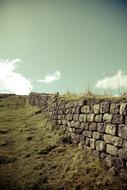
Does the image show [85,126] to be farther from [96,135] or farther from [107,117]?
[107,117]

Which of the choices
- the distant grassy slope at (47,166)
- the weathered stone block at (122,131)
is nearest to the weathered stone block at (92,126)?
the distant grassy slope at (47,166)

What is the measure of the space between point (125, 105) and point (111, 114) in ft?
2.18

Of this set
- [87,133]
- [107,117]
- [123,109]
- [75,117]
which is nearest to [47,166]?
[87,133]

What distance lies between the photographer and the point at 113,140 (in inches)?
285

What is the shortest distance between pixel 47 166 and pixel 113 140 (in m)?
2.32

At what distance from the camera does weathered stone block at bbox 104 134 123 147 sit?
22.9 ft

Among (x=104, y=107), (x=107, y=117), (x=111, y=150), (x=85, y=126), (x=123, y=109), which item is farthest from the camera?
(x=85, y=126)

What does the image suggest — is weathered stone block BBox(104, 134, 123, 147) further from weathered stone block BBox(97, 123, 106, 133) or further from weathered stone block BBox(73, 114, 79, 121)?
weathered stone block BBox(73, 114, 79, 121)

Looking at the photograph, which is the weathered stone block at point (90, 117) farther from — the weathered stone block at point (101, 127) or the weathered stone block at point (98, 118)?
the weathered stone block at point (101, 127)

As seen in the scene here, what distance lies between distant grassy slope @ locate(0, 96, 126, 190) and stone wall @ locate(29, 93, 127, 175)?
0.31 metres

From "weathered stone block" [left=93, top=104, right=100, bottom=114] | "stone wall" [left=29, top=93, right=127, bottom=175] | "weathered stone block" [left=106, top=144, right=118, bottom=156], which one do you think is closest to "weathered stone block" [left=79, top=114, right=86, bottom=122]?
"stone wall" [left=29, top=93, right=127, bottom=175]

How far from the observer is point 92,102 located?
8781 mm

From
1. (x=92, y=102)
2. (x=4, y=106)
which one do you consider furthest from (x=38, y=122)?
(x=4, y=106)

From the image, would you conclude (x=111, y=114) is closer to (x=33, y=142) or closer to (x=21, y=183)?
(x=21, y=183)
